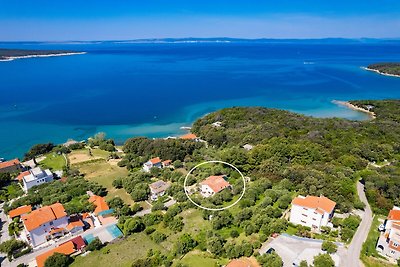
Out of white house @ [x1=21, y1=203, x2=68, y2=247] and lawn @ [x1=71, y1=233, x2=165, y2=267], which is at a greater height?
white house @ [x1=21, y1=203, x2=68, y2=247]

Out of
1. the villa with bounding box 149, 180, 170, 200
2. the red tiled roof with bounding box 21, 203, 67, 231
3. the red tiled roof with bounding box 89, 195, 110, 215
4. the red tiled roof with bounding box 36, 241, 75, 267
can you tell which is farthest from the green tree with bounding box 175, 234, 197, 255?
the red tiled roof with bounding box 21, 203, 67, 231

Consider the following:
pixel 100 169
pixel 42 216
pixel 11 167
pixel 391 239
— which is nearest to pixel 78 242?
pixel 42 216

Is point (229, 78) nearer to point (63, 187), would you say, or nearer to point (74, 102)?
point (74, 102)

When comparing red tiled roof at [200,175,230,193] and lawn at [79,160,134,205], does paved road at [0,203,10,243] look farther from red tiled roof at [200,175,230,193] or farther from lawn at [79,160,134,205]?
red tiled roof at [200,175,230,193]

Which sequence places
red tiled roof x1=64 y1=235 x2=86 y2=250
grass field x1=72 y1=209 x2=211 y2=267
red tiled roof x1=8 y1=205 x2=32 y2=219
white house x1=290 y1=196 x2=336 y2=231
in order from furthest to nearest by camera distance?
red tiled roof x1=8 y1=205 x2=32 y2=219
white house x1=290 y1=196 x2=336 y2=231
red tiled roof x1=64 y1=235 x2=86 y2=250
grass field x1=72 y1=209 x2=211 y2=267

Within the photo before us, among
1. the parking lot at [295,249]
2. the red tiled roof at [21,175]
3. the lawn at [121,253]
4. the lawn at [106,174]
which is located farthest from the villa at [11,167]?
the parking lot at [295,249]

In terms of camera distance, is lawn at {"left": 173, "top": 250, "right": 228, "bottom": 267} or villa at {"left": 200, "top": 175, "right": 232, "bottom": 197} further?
villa at {"left": 200, "top": 175, "right": 232, "bottom": 197}

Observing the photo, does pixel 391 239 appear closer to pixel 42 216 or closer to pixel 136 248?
pixel 136 248
